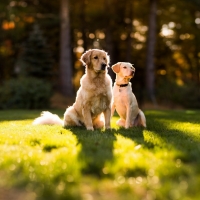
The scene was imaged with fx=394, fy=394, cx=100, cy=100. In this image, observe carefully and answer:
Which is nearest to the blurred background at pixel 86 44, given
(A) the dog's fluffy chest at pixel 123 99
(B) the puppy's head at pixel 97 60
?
(A) the dog's fluffy chest at pixel 123 99

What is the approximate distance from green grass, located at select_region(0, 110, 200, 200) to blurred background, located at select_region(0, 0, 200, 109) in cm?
1297

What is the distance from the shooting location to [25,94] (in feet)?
60.2

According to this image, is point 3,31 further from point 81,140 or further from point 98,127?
point 81,140

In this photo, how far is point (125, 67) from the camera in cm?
773

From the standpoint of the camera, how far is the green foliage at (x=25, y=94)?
18359 mm

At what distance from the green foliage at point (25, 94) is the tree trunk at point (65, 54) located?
11.4ft

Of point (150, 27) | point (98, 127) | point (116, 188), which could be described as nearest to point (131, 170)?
point (116, 188)

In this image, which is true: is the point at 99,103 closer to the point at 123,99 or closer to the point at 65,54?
the point at 123,99

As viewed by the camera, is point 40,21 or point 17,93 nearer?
point 17,93

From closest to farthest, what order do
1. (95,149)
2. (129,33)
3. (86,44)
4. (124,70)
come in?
(95,149) < (124,70) < (129,33) < (86,44)

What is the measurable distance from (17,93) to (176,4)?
13639 mm

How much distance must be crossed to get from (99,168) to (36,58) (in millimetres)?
18895

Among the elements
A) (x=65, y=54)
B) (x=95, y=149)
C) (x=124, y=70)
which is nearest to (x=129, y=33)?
(x=65, y=54)

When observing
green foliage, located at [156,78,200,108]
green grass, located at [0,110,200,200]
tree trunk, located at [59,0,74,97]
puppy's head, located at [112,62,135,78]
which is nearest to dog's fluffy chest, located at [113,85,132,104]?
puppy's head, located at [112,62,135,78]
